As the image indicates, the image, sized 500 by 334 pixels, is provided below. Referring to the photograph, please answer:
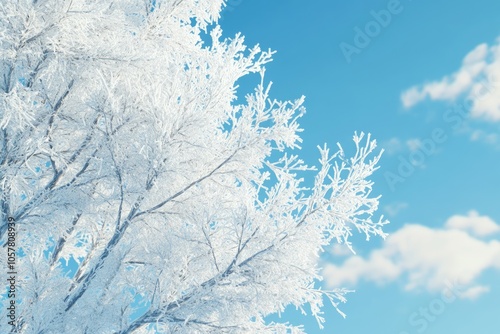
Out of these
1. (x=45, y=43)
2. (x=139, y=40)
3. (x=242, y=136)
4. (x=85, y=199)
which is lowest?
(x=85, y=199)

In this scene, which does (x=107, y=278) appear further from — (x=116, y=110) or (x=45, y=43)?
(x=45, y=43)

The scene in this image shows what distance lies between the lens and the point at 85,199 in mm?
6160

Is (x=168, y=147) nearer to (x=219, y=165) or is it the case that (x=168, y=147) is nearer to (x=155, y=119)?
(x=155, y=119)

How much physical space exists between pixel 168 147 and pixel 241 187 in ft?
5.11

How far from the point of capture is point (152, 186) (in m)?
5.57

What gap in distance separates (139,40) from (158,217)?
8.76 ft

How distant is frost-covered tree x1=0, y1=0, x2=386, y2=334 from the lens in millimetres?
5559

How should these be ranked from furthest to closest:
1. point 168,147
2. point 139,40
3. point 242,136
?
point 139,40 < point 242,136 < point 168,147

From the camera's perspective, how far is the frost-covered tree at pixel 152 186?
5559 millimetres

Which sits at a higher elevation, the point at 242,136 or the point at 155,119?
the point at 242,136

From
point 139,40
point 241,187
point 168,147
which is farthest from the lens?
point 139,40

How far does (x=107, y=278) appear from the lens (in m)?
6.12

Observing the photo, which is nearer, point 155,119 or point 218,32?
point 155,119

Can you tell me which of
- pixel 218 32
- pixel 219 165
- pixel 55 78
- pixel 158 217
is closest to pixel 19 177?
pixel 55 78
